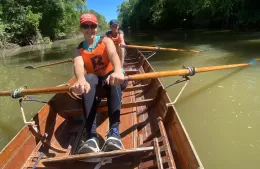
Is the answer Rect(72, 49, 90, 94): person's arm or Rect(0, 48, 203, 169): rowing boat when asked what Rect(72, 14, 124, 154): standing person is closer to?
Rect(72, 49, 90, 94): person's arm

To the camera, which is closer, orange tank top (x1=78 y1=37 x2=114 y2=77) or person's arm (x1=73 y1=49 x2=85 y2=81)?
person's arm (x1=73 y1=49 x2=85 y2=81)

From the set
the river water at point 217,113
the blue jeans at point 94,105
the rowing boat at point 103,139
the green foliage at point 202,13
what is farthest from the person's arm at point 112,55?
the green foliage at point 202,13

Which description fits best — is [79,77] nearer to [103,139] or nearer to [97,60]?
[97,60]

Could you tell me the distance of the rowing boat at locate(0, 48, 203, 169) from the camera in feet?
9.14

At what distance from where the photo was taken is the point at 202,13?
27000mm

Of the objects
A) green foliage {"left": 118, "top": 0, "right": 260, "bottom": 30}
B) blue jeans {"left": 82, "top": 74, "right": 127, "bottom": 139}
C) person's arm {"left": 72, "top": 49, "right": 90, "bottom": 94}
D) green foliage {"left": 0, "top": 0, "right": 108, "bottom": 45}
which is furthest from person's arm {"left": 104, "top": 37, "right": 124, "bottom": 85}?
green foliage {"left": 0, "top": 0, "right": 108, "bottom": 45}

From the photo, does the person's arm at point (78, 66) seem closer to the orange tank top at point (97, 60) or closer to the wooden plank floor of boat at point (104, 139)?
the orange tank top at point (97, 60)

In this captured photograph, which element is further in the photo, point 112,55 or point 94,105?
point 112,55

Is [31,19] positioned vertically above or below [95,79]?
above

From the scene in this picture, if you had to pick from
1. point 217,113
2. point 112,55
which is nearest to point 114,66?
point 112,55

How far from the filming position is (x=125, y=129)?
386 centimetres

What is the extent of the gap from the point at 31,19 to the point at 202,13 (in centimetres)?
1872

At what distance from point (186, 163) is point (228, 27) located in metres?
24.4

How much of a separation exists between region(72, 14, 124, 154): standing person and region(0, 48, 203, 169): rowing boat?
23 cm
